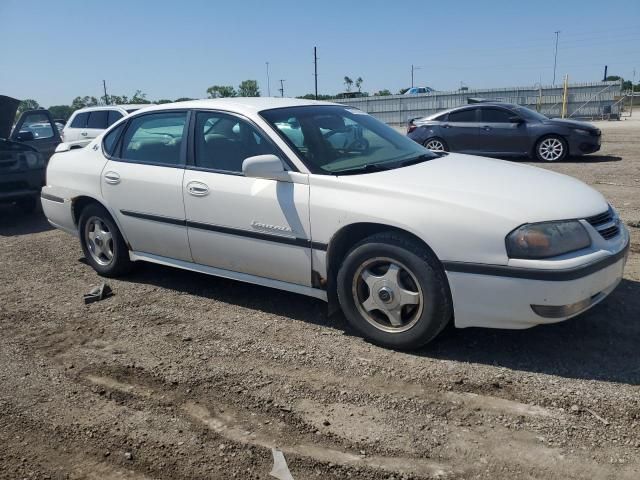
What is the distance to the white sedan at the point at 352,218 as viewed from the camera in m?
3.38

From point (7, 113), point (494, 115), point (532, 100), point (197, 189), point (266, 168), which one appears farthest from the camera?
point (532, 100)

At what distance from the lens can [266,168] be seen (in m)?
4.00

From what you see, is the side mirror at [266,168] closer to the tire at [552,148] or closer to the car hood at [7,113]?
the car hood at [7,113]

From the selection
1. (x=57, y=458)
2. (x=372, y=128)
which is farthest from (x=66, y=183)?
(x=57, y=458)

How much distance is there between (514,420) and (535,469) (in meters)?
0.40

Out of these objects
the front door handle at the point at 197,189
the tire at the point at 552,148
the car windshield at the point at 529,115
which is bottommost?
the tire at the point at 552,148

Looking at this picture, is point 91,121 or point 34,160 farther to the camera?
point 91,121

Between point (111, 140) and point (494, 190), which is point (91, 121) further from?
point (494, 190)

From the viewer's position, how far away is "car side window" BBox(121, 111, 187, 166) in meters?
4.82

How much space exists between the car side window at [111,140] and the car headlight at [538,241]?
3653 mm

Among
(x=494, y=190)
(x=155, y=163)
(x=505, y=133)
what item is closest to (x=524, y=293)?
(x=494, y=190)

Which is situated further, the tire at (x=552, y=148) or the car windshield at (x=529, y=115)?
the car windshield at (x=529, y=115)

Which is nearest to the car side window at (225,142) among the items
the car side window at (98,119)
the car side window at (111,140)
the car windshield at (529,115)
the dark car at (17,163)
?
the car side window at (111,140)

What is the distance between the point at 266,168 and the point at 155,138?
1.53m
